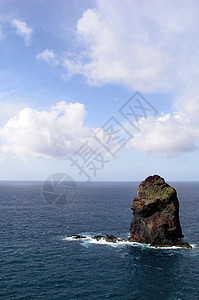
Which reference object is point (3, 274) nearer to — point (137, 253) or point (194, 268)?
point (137, 253)

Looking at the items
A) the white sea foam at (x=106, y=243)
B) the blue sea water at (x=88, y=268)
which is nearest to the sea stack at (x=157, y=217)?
the white sea foam at (x=106, y=243)

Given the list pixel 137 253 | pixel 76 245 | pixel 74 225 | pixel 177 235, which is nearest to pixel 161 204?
pixel 177 235

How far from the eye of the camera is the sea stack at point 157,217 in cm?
7188

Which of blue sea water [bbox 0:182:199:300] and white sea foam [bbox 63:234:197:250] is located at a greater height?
white sea foam [bbox 63:234:197:250]

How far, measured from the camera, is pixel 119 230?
297 ft

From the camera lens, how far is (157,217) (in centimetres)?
Result: 7400

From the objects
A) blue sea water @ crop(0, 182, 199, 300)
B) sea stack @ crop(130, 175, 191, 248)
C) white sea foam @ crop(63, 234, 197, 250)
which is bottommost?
blue sea water @ crop(0, 182, 199, 300)

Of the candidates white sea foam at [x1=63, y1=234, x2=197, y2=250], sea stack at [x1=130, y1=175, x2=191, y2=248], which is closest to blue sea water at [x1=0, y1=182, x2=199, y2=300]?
white sea foam at [x1=63, y1=234, x2=197, y2=250]

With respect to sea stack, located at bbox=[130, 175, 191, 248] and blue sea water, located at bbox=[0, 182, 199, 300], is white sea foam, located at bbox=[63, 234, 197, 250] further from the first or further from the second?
sea stack, located at bbox=[130, 175, 191, 248]

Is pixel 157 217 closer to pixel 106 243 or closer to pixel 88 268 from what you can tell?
pixel 106 243

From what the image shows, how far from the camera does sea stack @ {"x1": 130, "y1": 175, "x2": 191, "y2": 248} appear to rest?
7188 centimetres

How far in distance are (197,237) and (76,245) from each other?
4441 cm

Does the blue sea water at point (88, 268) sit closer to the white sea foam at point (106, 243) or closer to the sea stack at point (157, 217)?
the white sea foam at point (106, 243)

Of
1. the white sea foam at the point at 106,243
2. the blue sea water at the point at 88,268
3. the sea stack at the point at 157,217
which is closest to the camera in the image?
the blue sea water at the point at 88,268
